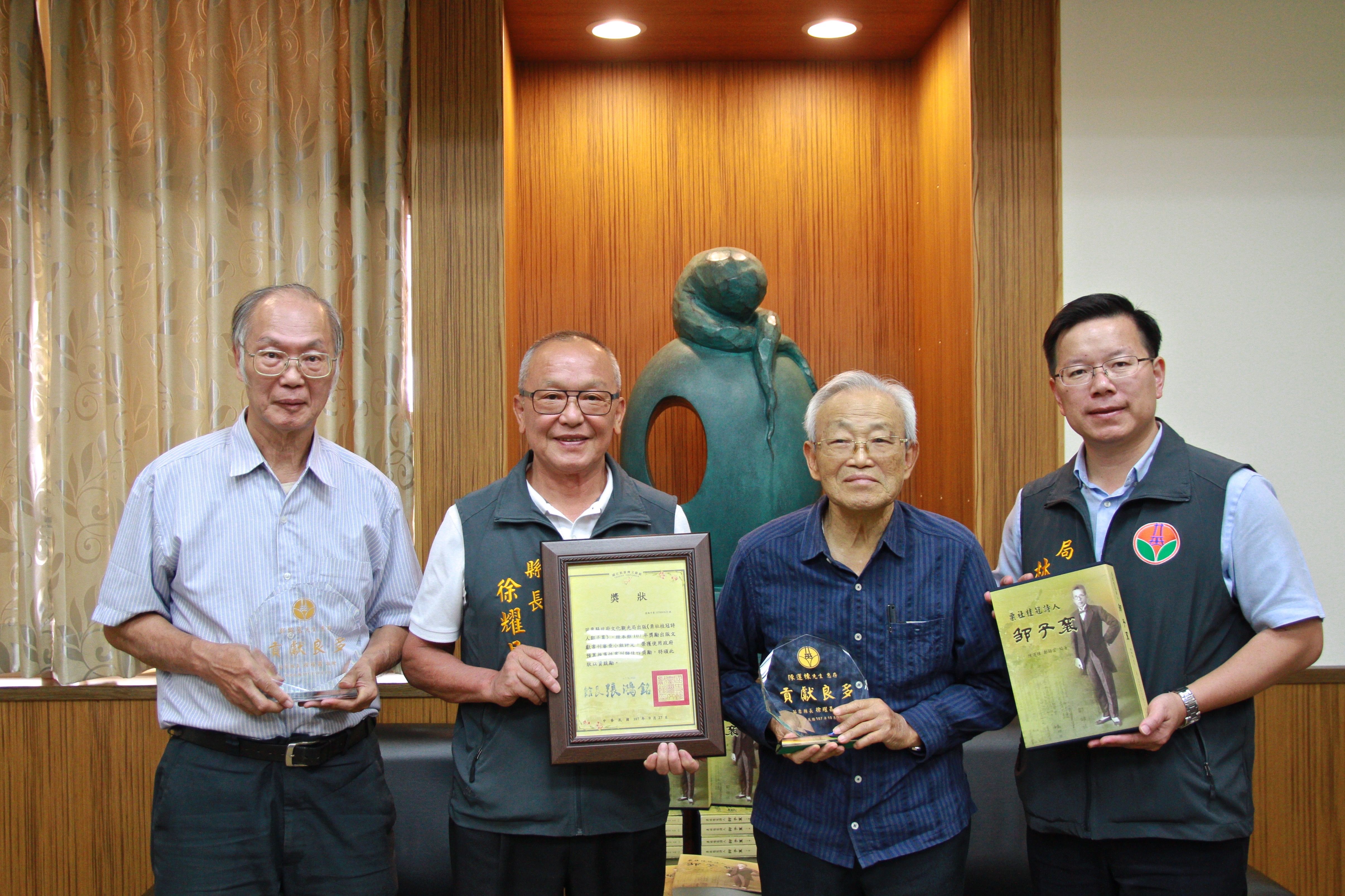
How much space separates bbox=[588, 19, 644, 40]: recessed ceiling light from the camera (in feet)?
9.48

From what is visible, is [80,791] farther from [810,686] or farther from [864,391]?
[864,391]

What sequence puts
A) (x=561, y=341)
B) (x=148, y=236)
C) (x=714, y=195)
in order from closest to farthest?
(x=561, y=341)
(x=148, y=236)
(x=714, y=195)

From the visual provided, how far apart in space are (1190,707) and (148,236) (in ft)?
9.09

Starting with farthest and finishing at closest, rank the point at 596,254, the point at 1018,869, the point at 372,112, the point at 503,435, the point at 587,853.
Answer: the point at 596,254 < the point at 372,112 < the point at 503,435 < the point at 1018,869 < the point at 587,853

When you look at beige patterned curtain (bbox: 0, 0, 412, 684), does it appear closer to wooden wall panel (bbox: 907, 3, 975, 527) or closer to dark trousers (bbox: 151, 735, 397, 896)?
dark trousers (bbox: 151, 735, 397, 896)

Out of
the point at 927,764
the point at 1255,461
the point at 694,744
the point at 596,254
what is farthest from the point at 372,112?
the point at 1255,461

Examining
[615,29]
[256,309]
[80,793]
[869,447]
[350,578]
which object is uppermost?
[615,29]

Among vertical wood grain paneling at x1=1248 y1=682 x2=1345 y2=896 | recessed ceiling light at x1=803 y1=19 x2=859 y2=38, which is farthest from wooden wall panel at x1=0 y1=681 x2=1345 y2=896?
recessed ceiling light at x1=803 y1=19 x2=859 y2=38

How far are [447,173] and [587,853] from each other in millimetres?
1792

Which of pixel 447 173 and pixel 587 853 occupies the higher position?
pixel 447 173

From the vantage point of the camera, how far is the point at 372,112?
2.84 m

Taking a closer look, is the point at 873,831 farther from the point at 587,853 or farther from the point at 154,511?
the point at 154,511

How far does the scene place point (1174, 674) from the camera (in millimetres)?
1526

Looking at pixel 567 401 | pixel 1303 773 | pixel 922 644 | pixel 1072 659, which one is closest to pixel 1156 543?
pixel 1072 659
